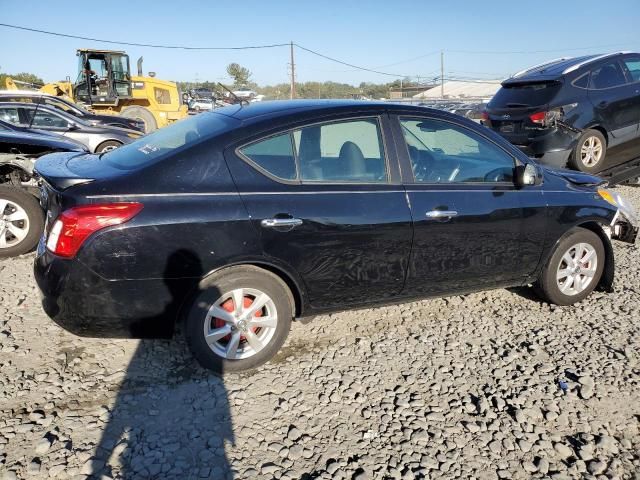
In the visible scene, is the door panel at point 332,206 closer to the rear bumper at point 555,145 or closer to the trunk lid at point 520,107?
the rear bumper at point 555,145

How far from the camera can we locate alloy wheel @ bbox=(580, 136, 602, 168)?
6.85m

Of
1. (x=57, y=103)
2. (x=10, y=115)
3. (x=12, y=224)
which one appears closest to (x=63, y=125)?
(x=10, y=115)

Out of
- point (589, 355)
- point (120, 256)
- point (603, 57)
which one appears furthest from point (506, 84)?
point (120, 256)

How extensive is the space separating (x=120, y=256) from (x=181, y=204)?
43 cm

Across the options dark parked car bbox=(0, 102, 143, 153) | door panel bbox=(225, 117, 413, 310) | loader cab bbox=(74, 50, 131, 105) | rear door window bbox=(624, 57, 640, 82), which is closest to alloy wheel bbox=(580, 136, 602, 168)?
rear door window bbox=(624, 57, 640, 82)

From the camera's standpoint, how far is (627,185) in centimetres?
851

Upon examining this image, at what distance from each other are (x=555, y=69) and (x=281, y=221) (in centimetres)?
623

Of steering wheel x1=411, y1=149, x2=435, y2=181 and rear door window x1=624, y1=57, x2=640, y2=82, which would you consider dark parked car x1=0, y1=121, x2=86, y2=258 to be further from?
rear door window x1=624, y1=57, x2=640, y2=82

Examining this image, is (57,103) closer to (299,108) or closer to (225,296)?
(299,108)

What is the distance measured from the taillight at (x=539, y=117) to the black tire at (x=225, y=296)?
535 cm

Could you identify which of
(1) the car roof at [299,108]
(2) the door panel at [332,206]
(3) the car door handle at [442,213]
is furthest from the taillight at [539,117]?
(2) the door panel at [332,206]

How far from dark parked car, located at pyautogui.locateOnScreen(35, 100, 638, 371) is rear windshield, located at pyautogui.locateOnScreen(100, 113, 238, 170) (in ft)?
0.07

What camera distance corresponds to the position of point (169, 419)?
104 inches

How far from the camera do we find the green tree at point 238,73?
59531 millimetres
